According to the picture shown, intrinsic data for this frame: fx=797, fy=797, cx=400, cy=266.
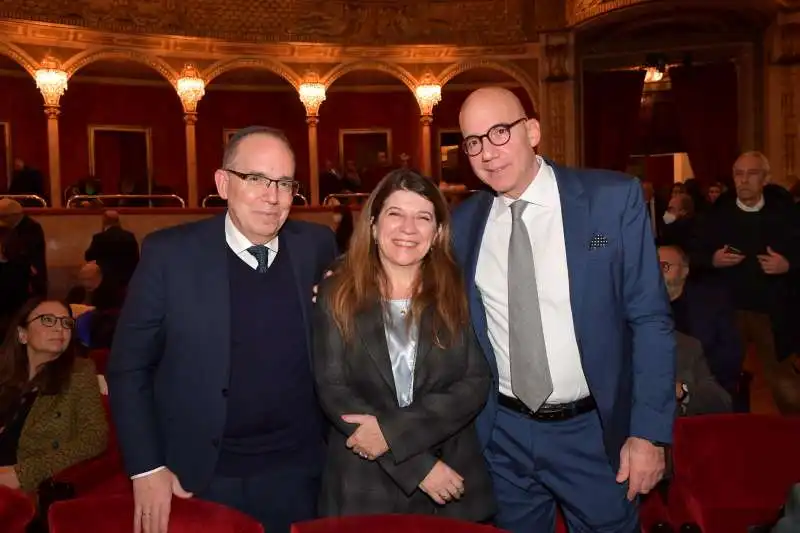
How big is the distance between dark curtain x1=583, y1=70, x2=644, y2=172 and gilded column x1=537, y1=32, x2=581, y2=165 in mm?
339

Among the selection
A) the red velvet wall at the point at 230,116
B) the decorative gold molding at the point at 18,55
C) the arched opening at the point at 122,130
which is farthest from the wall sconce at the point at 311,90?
the decorative gold molding at the point at 18,55

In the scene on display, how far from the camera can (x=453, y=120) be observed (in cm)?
1702

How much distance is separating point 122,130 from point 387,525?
15114 millimetres

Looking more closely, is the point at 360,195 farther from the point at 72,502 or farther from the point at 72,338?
the point at 72,502

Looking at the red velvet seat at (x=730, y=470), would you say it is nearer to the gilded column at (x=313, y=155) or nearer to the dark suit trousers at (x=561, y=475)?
the dark suit trousers at (x=561, y=475)

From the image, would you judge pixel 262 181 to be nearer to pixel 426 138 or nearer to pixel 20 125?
pixel 426 138

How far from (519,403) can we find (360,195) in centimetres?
1171

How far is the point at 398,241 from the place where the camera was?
2164 mm

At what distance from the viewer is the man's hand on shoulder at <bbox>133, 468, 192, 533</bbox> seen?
6.53 ft

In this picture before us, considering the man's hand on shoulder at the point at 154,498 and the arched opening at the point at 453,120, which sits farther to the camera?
the arched opening at the point at 453,120

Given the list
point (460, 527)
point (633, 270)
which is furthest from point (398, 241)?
point (460, 527)

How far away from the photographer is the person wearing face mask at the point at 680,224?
5.38 metres

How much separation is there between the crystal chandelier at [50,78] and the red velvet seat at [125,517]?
11.7 metres

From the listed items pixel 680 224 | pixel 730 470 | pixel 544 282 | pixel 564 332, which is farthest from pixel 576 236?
pixel 680 224
